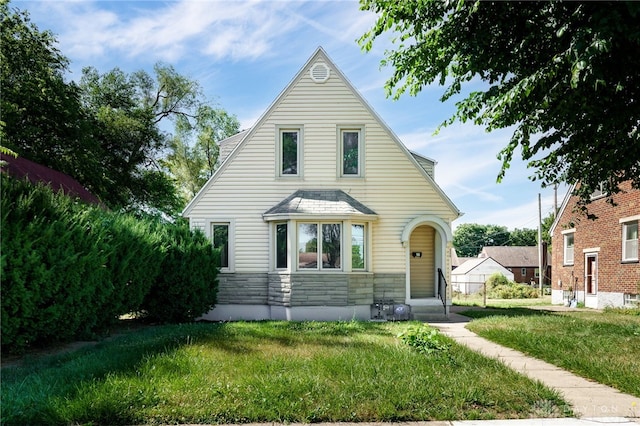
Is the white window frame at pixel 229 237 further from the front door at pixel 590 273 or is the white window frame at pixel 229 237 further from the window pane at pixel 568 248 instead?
the window pane at pixel 568 248

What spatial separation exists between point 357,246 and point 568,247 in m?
15.9

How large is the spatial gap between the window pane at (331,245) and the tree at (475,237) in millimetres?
104193

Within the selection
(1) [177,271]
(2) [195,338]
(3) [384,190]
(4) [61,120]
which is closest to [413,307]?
(3) [384,190]

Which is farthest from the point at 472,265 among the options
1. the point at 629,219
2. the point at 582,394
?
the point at 582,394

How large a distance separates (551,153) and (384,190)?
5.27 meters

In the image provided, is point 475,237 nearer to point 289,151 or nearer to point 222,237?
point 289,151

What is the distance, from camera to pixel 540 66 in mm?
8750

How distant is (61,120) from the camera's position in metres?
22.5

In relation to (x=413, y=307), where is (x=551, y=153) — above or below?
above

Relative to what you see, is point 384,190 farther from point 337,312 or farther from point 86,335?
point 86,335

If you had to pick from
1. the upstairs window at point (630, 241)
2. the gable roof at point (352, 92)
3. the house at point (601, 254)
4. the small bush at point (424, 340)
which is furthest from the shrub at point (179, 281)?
the upstairs window at point (630, 241)

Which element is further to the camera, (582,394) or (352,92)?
(352,92)

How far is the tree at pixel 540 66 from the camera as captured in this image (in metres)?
7.53

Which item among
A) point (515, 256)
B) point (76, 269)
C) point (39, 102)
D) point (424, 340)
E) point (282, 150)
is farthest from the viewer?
point (515, 256)
